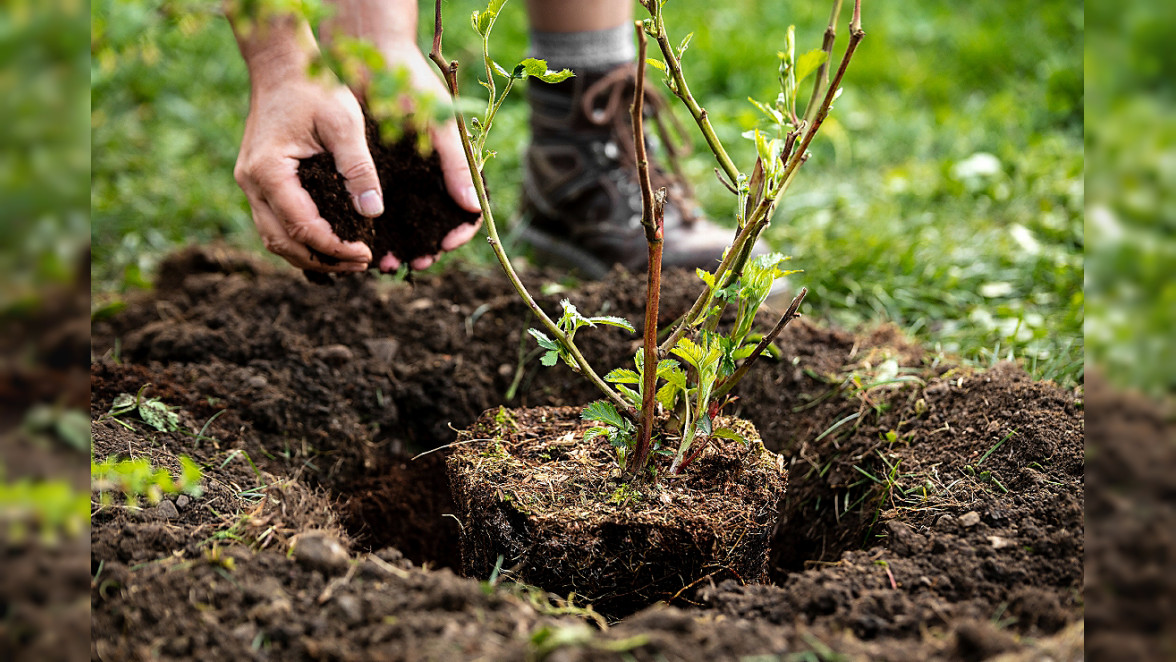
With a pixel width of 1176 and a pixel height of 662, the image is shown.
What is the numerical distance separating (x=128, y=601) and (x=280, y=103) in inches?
40.1

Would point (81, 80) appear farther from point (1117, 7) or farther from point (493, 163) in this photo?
point (493, 163)

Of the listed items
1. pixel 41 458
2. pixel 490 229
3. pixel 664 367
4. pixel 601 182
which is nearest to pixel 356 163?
pixel 490 229

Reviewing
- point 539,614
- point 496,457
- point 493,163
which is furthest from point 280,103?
point 493,163

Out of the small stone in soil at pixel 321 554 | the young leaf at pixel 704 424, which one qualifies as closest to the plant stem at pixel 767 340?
the young leaf at pixel 704 424

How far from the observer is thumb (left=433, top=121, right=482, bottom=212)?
76.4 inches

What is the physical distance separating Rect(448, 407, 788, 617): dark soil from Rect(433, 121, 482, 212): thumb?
0.63 meters

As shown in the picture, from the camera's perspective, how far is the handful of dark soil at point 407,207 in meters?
1.96

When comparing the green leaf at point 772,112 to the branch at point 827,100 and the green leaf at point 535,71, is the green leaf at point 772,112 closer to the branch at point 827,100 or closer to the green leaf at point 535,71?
the branch at point 827,100

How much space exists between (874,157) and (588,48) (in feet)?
6.78

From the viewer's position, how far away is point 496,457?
164 centimetres

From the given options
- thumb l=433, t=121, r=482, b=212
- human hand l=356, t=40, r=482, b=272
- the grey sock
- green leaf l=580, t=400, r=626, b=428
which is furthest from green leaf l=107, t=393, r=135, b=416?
the grey sock

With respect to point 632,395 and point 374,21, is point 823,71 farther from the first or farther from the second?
point 374,21

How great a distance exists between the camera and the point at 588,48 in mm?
2738

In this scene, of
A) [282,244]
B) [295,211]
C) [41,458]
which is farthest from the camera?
[282,244]
